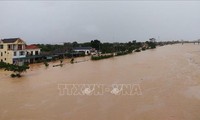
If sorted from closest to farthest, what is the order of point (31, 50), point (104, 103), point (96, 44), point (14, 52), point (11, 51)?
point (104, 103), point (11, 51), point (14, 52), point (31, 50), point (96, 44)

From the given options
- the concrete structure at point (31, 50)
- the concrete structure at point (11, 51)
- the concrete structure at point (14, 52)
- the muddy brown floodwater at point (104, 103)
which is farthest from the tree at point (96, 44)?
the muddy brown floodwater at point (104, 103)

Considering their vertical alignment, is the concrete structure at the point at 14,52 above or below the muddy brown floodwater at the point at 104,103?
above

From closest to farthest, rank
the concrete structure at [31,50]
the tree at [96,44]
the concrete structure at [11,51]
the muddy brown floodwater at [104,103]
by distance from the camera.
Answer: the muddy brown floodwater at [104,103] → the concrete structure at [11,51] → the concrete structure at [31,50] → the tree at [96,44]

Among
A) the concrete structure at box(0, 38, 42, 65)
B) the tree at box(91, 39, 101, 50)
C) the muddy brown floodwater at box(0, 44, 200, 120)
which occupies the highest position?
the tree at box(91, 39, 101, 50)

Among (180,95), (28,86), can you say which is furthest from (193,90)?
(28,86)

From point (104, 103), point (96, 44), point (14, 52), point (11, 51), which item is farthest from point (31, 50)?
point (104, 103)

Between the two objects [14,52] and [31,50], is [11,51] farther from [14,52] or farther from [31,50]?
[31,50]

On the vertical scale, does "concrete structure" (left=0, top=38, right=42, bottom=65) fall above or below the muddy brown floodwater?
above

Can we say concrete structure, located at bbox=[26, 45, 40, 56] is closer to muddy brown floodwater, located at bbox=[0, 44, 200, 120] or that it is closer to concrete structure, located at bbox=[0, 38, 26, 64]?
concrete structure, located at bbox=[0, 38, 26, 64]

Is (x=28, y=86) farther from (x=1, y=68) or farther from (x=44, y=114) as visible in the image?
(x=1, y=68)

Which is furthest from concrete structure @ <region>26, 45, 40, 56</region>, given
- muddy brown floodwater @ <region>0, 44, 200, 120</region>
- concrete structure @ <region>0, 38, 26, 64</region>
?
muddy brown floodwater @ <region>0, 44, 200, 120</region>

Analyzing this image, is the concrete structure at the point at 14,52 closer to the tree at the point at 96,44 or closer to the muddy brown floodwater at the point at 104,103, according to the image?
the muddy brown floodwater at the point at 104,103

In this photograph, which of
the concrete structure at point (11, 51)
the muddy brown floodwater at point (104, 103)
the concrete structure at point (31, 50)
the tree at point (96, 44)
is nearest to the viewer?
the muddy brown floodwater at point (104, 103)
